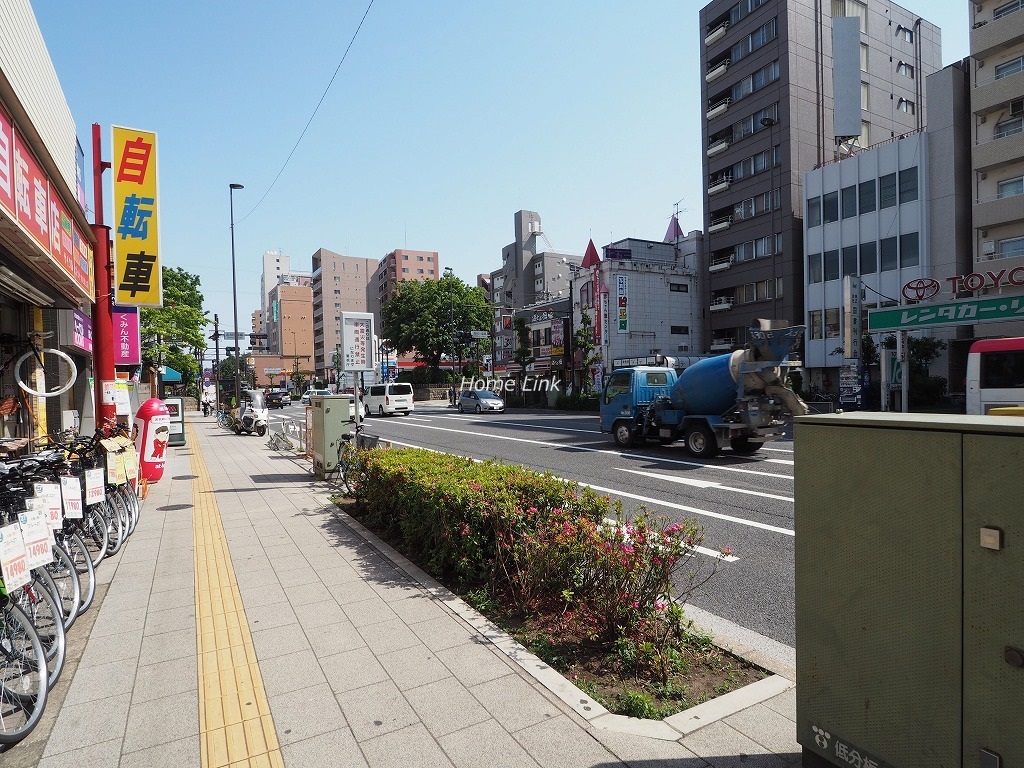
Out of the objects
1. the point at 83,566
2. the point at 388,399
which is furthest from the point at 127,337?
the point at 388,399

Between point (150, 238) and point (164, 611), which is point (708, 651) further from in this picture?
point (150, 238)

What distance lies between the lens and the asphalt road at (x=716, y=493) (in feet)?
16.4

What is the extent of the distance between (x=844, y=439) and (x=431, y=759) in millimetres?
2294

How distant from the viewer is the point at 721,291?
4259 cm

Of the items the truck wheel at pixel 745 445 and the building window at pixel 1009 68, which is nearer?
the truck wheel at pixel 745 445

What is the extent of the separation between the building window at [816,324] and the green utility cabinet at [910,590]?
3584cm

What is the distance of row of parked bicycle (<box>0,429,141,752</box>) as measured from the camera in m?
3.09

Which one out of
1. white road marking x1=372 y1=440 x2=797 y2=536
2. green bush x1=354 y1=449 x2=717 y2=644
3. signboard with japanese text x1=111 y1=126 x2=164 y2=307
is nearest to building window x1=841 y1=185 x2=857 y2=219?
white road marking x1=372 y1=440 x2=797 y2=536

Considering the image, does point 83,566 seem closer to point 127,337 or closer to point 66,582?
point 66,582

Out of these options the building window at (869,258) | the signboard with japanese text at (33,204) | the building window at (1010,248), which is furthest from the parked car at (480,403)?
the signboard with japanese text at (33,204)

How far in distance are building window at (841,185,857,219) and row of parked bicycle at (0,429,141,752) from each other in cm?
3682

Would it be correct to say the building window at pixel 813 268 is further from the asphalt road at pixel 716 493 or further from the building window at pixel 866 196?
the asphalt road at pixel 716 493

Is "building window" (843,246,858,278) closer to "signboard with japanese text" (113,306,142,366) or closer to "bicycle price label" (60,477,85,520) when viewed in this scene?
"signboard with japanese text" (113,306,142,366)

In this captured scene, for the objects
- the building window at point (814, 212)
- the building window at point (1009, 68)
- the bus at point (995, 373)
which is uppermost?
the building window at point (1009, 68)
